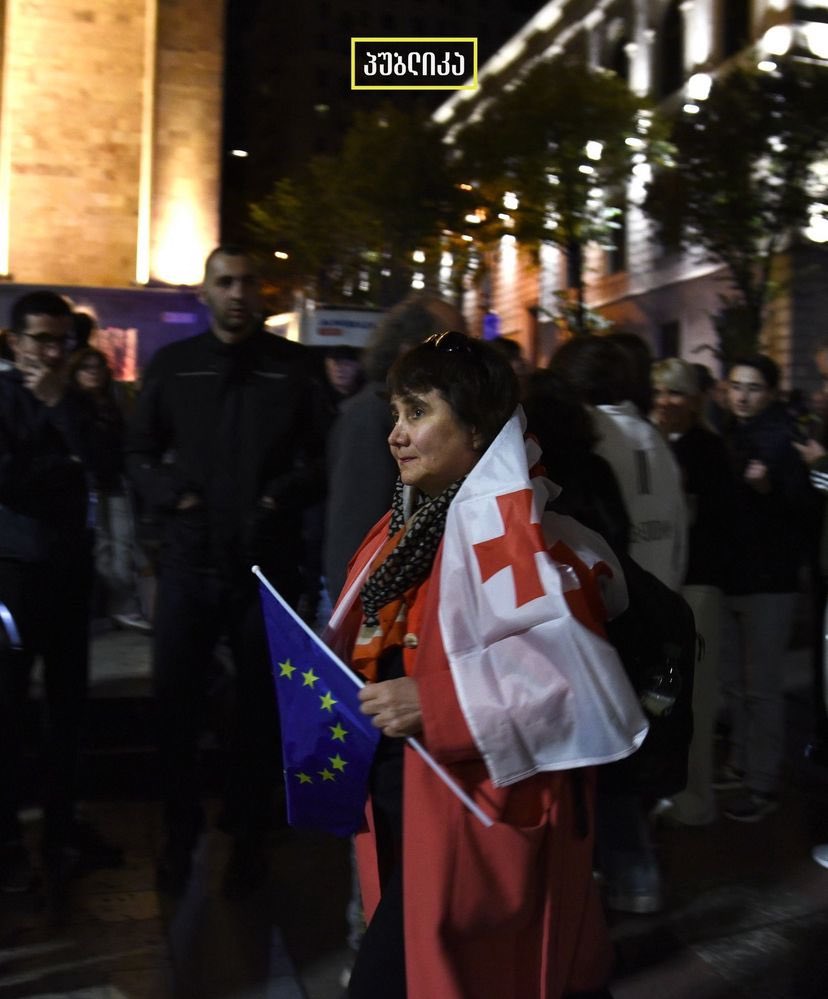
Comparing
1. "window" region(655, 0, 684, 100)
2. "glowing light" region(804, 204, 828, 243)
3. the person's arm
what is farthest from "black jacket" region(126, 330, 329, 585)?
"window" region(655, 0, 684, 100)

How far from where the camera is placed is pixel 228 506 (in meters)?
4.59

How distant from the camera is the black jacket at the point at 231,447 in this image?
455 centimetres

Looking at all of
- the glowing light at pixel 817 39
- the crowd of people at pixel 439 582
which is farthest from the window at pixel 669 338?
the crowd of people at pixel 439 582

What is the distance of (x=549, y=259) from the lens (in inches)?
1885

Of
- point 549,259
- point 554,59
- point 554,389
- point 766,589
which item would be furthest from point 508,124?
point 554,389

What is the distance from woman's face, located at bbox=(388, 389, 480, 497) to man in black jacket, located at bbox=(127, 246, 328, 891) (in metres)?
2.08

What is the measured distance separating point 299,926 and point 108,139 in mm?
22655

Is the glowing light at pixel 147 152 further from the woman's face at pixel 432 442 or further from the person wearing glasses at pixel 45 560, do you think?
the woman's face at pixel 432 442

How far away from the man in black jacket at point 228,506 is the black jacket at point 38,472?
25cm

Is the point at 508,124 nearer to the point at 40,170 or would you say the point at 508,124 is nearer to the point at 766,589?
the point at 40,170

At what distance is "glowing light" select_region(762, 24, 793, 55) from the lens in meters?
30.6

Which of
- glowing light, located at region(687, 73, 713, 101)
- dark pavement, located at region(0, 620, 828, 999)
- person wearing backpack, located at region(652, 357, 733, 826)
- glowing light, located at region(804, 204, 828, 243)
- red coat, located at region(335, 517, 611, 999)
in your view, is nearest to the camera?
red coat, located at region(335, 517, 611, 999)

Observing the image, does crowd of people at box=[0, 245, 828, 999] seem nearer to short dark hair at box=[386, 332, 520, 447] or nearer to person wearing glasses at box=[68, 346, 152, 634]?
short dark hair at box=[386, 332, 520, 447]

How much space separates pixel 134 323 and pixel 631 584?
880 inches
